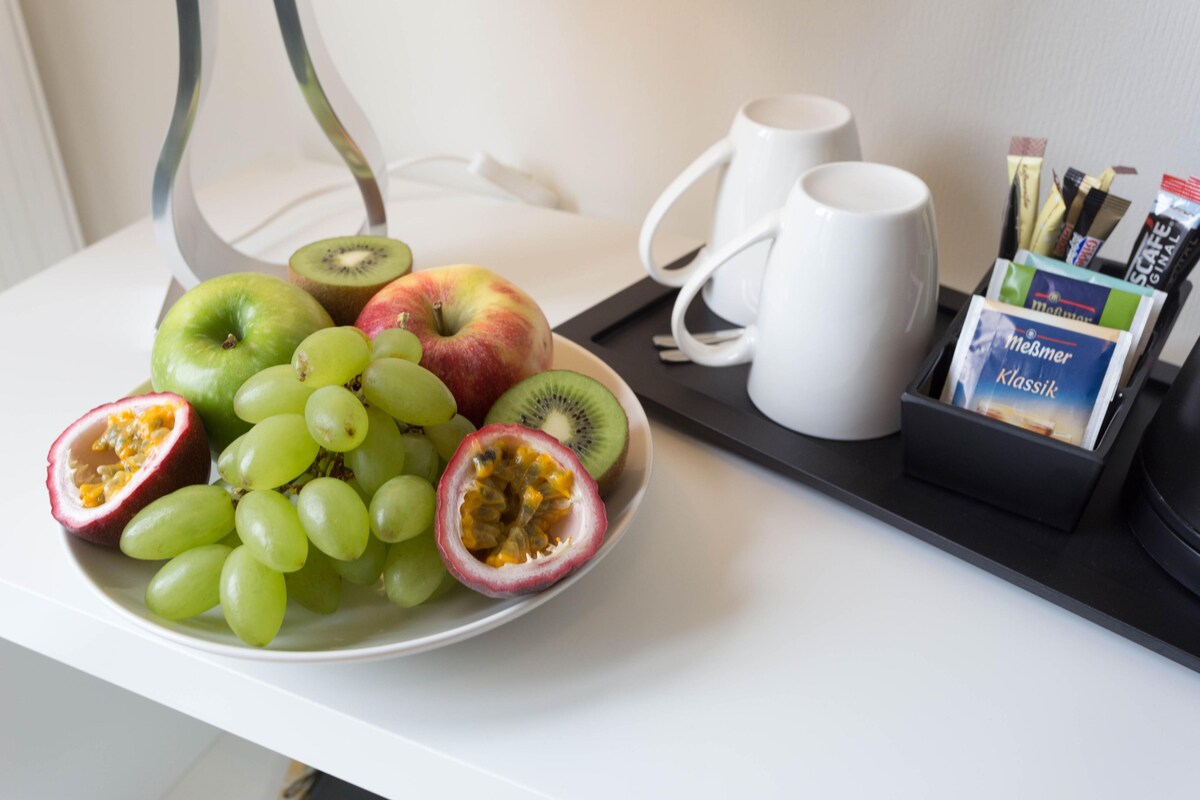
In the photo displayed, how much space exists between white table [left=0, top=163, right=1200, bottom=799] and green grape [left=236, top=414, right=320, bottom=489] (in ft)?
0.35

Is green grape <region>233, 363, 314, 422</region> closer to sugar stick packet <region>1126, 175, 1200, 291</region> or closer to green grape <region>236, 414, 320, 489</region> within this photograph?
green grape <region>236, 414, 320, 489</region>

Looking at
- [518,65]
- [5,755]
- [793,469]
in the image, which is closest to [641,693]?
[793,469]

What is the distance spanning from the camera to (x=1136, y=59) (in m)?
0.74

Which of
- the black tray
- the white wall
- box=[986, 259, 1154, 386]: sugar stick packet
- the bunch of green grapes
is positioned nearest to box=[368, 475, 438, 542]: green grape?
the bunch of green grapes

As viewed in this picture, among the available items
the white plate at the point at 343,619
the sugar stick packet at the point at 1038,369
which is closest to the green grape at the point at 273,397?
the white plate at the point at 343,619

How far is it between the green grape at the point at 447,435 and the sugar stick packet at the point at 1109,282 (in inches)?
15.3

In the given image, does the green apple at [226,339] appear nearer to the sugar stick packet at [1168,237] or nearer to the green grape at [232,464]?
the green grape at [232,464]

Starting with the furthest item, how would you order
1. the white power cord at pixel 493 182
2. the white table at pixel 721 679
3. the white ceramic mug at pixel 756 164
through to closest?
the white power cord at pixel 493 182
the white ceramic mug at pixel 756 164
the white table at pixel 721 679

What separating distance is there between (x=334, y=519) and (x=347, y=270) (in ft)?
1.01

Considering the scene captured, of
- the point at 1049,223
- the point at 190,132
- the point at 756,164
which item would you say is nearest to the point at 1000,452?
the point at 1049,223

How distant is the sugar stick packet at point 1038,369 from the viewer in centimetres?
58

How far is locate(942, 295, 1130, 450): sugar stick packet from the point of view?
1.90 ft

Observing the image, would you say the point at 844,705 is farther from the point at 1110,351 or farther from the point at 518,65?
the point at 518,65

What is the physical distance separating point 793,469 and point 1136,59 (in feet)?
1.36
